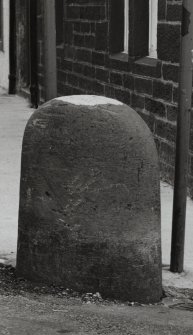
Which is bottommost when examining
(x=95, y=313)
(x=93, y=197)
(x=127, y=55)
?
(x=95, y=313)

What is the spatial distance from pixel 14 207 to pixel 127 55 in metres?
3.24

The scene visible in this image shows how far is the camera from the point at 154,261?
5.77 metres

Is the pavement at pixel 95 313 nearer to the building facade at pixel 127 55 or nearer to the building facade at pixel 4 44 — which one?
the building facade at pixel 127 55

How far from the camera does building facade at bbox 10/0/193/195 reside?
9680 millimetres

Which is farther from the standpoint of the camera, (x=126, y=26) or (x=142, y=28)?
(x=126, y=26)

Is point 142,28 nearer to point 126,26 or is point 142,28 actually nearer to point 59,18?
point 126,26

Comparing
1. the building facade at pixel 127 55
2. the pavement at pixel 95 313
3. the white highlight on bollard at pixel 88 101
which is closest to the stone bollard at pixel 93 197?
the white highlight on bollard at pixel 88 101

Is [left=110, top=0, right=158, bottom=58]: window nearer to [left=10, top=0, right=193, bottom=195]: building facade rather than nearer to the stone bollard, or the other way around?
[left=10, top=0, right=193, bottom=195]: building facade

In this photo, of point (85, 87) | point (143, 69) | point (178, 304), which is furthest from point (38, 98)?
point (178, 304)

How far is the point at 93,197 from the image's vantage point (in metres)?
5.59

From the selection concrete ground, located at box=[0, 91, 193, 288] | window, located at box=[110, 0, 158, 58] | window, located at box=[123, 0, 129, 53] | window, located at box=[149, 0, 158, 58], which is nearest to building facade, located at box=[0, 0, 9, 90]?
concrete ground, located at box=[0, 91, 193, 288]

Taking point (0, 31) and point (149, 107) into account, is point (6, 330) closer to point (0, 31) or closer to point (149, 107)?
point (149, 107)

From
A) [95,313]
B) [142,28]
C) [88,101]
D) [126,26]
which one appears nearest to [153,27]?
[142,28]

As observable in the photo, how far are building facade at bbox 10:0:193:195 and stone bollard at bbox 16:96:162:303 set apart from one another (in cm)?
86
